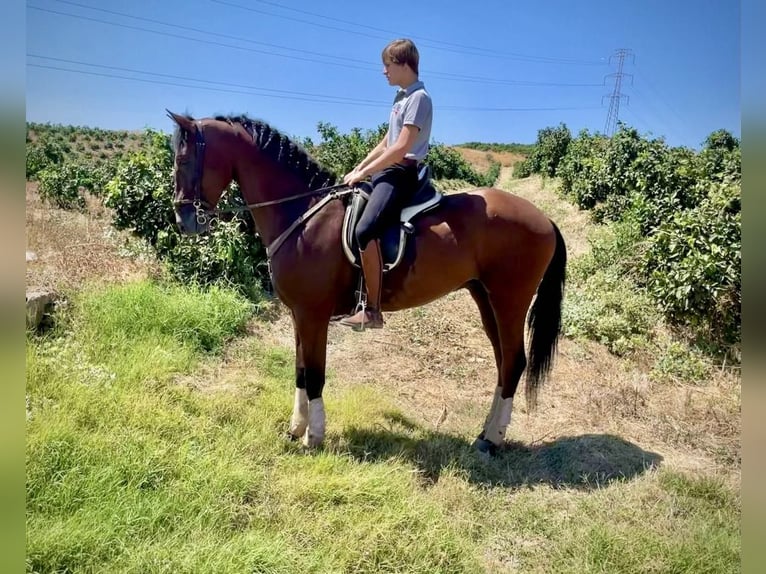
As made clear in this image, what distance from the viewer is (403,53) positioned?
311 centimetres

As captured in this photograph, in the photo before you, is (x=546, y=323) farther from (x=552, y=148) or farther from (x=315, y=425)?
(x=552, y=148)

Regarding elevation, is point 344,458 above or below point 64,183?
below

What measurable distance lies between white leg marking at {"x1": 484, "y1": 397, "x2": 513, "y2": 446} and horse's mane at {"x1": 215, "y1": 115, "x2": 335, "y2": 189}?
7.40ft

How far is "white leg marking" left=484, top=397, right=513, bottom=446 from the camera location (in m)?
3.69

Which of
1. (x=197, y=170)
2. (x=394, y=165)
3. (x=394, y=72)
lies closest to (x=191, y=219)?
(x=197, y=170)

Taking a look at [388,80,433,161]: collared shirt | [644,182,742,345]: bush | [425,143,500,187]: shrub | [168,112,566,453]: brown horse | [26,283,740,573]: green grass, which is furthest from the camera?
[425,143,500,187]: shrub

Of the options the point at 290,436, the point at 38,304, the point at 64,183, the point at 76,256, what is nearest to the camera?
the point at 290,436

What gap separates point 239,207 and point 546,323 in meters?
2.68

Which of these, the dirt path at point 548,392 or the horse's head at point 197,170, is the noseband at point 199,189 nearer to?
the horse's head at point 197,170

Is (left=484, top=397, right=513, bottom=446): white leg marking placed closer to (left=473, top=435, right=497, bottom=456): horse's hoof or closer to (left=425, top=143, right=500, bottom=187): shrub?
(left=473, top=435, right=497, bottom=456): horse's hoof

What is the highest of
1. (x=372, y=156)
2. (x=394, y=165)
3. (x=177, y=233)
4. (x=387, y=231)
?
(x=372, y=156)

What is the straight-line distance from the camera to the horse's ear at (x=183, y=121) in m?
3.10

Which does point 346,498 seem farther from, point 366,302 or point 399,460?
point 366,302

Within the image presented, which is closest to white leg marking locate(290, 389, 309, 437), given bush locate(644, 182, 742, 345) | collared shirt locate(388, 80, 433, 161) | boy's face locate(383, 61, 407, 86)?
collared shirt locate(388, 80, 433, 161)
